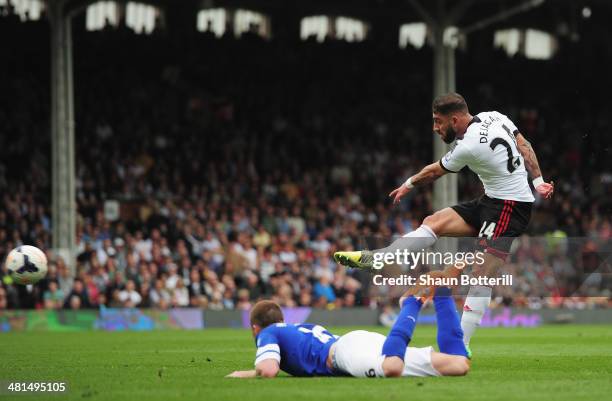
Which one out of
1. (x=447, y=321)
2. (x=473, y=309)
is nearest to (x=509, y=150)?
(x=473, y=309)

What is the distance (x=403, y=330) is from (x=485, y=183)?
2942 mm

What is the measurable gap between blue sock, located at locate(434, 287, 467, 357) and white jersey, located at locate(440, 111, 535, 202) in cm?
175

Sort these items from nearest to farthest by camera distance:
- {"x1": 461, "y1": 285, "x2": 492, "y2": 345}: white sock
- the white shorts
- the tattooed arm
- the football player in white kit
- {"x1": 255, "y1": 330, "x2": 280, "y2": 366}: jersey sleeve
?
{"x1": 255, "y1": 330, "x2": 280, "y2": 366}: jersey sleeve → the white shorts → the tattooed arm → the football player in white kit → {"x1": 461, "y1": 285, "x2": 492, "y2": 345}: white sock

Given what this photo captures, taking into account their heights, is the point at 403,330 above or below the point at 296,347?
above

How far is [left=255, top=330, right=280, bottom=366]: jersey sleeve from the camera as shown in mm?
10242

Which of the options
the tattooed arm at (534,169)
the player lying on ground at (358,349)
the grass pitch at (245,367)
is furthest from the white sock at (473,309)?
the player lying on ground at (358,349)

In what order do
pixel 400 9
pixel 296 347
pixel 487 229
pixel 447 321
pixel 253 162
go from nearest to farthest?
pixel 296 347, pixel 447 321, pixel 487 229, pixel 253 162, pixel 400 9

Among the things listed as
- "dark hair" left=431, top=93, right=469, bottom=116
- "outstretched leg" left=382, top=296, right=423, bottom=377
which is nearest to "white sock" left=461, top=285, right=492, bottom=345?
"dark hair" left=431, top=93, right=469, bottom=116

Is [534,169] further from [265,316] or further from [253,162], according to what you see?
[253,162]

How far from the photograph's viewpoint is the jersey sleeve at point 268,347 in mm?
10242

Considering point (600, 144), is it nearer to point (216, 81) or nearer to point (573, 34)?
point (573, 34)

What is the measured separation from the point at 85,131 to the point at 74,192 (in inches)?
164

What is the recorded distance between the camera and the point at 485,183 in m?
12.5

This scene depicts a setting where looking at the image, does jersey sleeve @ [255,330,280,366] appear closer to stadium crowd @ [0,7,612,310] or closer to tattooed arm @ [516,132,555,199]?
tattooed arm @ [516,132,555,199]
